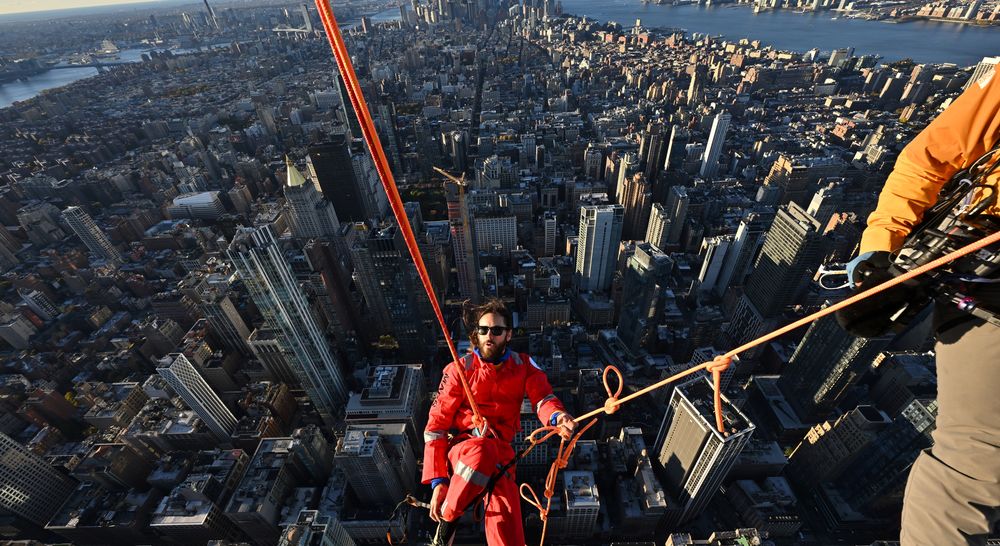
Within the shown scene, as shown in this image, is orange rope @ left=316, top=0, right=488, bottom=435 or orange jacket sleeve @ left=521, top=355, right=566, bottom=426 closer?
orange rope @ left=316, top=0, right=488, bottom=435

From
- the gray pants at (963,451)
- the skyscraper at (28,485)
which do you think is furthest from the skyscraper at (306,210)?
the gray pants at (963,451)

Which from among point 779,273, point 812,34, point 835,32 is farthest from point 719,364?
point 835,32

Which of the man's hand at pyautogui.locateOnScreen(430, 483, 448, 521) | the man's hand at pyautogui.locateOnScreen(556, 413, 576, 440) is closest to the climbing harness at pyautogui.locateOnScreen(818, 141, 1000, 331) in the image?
the man's hand at pyautogui.locateOnScreen(556, 413, 576, 440)

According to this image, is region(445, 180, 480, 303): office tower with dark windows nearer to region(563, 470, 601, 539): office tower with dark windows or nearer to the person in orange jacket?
region(563, 470, 601, 539): office tower with dark windows

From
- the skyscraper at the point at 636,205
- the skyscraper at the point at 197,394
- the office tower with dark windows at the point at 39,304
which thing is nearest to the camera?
the skyscraper at the point at 197,394

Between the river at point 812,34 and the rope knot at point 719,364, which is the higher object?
the rope knot at point 719,364

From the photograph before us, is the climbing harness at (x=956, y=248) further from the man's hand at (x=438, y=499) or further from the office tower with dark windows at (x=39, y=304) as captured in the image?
the office tower with dark windows at (x=39, y=304)

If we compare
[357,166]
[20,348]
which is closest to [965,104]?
[357,166]
